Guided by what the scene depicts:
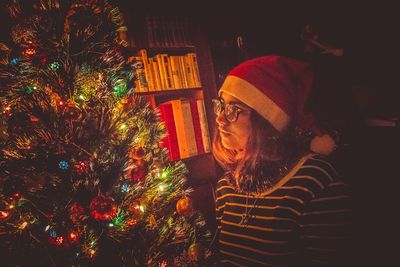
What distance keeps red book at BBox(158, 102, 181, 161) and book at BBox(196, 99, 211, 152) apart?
250 millimetres

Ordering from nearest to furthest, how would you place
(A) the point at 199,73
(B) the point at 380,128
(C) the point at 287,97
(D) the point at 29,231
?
1. (D) the point at 29,231
2. (C) the point at 287,97
3. (B) the point at 380,128
4. (A) the point at 199,73

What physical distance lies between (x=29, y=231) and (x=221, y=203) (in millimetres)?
804

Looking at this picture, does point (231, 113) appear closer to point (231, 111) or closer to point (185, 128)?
point (231, 111)

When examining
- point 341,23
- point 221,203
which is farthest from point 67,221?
point 341,23

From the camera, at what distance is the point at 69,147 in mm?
912

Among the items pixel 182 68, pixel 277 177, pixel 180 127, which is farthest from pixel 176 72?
pixel 277 177

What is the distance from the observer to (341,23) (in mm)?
2094

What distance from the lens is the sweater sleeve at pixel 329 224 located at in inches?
36.9

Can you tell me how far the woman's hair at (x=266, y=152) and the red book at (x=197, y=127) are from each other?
41.9 inches

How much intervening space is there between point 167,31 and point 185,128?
0.80 metres

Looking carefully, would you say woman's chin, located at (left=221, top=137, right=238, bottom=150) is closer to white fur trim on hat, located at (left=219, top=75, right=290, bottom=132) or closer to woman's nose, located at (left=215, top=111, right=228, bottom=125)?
woman's nose, located at (left=215, top=111, right=228, bottom=125)

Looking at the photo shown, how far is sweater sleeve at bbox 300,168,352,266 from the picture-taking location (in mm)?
937

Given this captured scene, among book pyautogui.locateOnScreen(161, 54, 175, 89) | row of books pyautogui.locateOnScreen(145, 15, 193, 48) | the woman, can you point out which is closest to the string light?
the woman

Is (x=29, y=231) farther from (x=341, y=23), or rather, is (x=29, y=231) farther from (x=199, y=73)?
(x=341, y=23)
